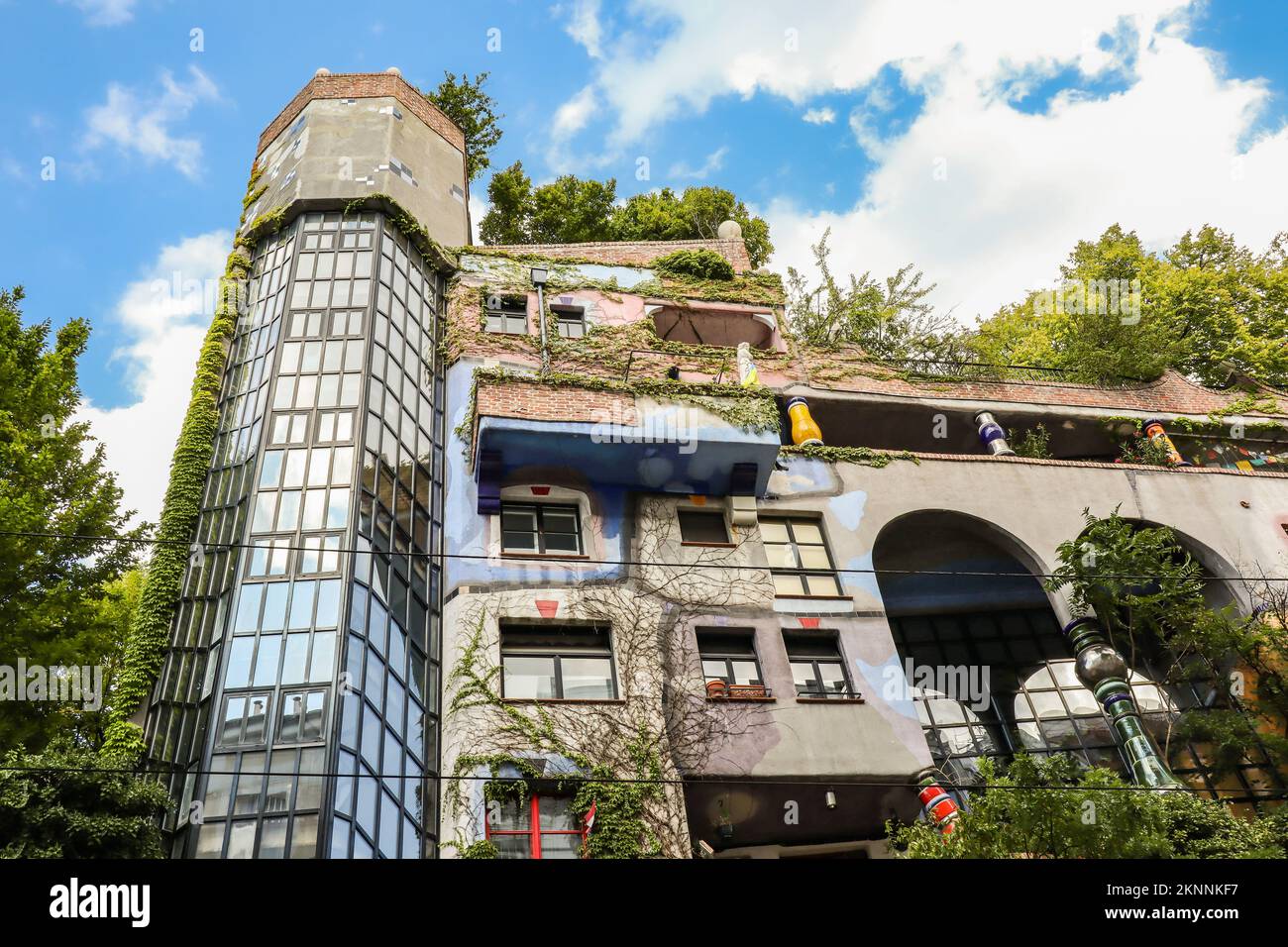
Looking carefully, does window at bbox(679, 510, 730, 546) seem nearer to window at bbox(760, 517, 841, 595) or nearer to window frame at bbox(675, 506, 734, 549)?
window frame at bbox(675, 506, 734, 549)

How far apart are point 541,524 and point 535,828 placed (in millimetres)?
5352

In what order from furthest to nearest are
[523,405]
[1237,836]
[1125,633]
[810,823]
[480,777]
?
[1125,633]
[523,405]
[810,823]
[480,777]
[1237,836]

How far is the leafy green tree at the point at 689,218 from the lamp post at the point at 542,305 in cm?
1113

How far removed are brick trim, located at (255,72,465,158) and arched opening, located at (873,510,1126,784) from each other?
15.1 meters

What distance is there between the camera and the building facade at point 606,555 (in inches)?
551

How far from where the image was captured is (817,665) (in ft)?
54.4

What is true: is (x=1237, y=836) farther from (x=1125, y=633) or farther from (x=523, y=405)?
(x=523, y=405)

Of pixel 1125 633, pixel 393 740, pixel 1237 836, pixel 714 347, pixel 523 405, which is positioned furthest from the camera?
pixel 714 347

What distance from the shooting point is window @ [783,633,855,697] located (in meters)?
16.2

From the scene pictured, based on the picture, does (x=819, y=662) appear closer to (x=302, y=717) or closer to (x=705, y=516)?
(x=705, y=516)

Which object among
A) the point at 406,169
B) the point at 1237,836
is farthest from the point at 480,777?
the point at 406,169

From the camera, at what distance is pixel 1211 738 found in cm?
1742

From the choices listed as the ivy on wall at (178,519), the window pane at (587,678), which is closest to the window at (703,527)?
the window pane at (587,678)

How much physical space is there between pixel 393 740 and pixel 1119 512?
534 inches
